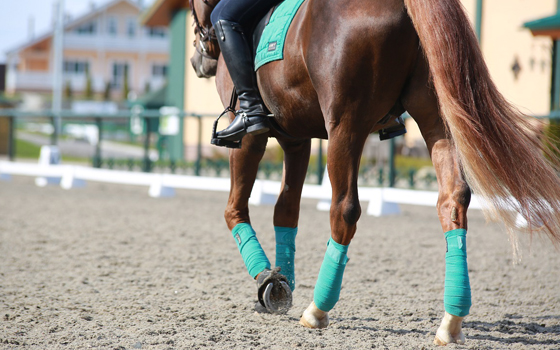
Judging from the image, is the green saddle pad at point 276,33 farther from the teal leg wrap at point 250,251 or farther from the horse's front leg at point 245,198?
the teal leg wrap at point 250,251

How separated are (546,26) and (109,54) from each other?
5596cm

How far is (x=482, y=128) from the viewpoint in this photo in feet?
9.18

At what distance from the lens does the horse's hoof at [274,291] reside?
3.24 m

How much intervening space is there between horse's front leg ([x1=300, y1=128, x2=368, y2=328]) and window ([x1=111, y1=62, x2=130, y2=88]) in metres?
61.8

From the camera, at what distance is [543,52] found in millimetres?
15398

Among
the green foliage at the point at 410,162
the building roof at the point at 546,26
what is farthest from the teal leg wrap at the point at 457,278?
the green foliage at the point at 410,162

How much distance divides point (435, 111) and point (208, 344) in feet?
5.39

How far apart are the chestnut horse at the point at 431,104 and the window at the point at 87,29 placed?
63.6m

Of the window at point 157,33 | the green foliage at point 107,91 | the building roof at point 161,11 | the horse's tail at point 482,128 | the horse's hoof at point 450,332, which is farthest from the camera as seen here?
the window at point 157,33

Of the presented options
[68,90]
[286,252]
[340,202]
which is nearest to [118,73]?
[68,90]

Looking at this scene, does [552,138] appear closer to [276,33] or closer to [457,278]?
[457,278]

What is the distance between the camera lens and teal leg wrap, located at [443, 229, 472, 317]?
2826 millimetres

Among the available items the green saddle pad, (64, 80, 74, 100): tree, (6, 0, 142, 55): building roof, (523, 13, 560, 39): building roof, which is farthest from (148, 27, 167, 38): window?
the green saddle pad

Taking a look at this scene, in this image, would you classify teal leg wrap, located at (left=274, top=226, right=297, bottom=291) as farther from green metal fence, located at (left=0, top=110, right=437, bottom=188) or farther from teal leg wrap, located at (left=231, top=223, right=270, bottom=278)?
green metal fence, located at (left=0, top=110, right=437, bottom=188)
